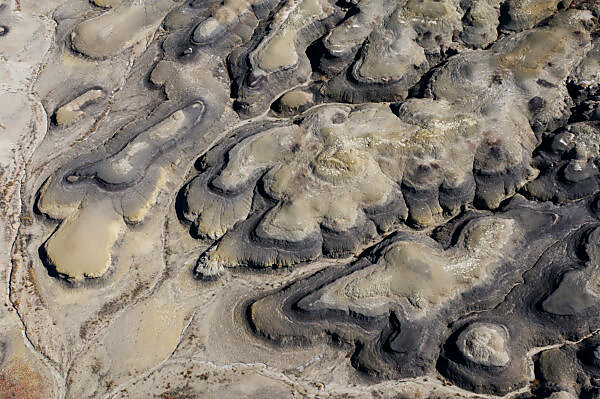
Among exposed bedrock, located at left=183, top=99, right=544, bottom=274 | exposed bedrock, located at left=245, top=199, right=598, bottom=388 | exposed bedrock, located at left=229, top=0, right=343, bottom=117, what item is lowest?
exposed bedrock, located at left=245, top=199, right=598, bottom=388

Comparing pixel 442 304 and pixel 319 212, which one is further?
pixel 319 212

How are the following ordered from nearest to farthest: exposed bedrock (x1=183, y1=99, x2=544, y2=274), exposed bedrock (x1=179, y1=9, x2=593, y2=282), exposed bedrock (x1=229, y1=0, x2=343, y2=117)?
exposed bedrock (x1=183, y1=99, x2=544, y2=274) → exposed bedrock (x1=179, y1=9, x2=593, y2=282) → exposed bedrock (x1=229, y1=0, x2=343, y2=117)

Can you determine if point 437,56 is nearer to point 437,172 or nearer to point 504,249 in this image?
point 437,172

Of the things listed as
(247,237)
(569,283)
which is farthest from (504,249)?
(247,237)

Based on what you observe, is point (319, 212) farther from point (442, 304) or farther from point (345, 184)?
point (442, 304)

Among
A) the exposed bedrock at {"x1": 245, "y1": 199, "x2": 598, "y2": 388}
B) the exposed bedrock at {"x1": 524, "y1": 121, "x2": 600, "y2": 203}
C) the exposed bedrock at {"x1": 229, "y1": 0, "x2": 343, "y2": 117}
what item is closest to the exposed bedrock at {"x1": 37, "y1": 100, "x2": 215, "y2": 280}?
the exposed bedrock at {"x1": 229, "y1": 0, "x2": 343, "y2": 117}

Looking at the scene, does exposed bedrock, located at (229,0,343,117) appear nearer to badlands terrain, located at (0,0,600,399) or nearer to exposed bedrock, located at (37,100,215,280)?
badlands terrain, located at (0,0,600,399)

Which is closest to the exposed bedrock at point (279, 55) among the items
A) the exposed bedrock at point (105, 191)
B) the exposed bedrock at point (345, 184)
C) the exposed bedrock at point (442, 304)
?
the exposed bedrock at point (105, 191)

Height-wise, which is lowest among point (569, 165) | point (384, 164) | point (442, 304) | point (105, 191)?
point (442, 304)

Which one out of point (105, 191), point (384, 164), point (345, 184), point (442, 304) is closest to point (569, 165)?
point (384, 164)
